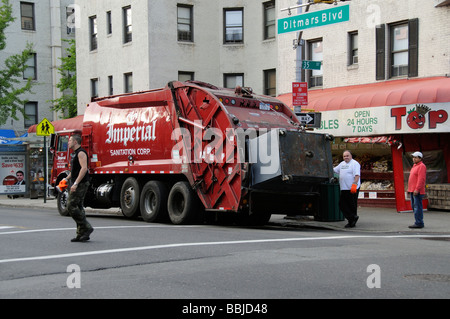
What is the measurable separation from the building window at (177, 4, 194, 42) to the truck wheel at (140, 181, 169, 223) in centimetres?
1565

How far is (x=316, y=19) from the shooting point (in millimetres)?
16562

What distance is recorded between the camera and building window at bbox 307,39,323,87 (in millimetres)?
24062

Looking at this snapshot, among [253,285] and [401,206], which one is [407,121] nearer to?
[401,206]

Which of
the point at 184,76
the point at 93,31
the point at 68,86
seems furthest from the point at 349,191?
the point at 68,86

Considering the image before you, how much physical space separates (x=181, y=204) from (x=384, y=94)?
280 inches

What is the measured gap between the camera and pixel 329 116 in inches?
805

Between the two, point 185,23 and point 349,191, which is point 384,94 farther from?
point 185,23

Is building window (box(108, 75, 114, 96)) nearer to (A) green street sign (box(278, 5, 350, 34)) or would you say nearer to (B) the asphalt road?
(A) green street sign (box(278, 5, 350, 34))

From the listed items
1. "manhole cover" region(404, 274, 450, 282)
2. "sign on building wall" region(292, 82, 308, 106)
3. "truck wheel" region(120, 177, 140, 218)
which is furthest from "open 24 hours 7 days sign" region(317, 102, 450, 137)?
"manhole cover" region(404, 274, 450, 282)

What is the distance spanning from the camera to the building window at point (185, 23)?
3114 cm

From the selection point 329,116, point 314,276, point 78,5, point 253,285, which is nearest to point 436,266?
point 314,276

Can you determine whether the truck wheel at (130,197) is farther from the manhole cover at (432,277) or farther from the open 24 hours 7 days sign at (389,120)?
the manhole cover at (432,277)

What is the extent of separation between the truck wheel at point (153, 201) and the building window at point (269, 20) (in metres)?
14.9

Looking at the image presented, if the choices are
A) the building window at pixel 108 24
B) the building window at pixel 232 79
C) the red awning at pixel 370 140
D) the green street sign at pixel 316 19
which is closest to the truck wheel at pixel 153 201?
the green street sign at pixel 316 19
